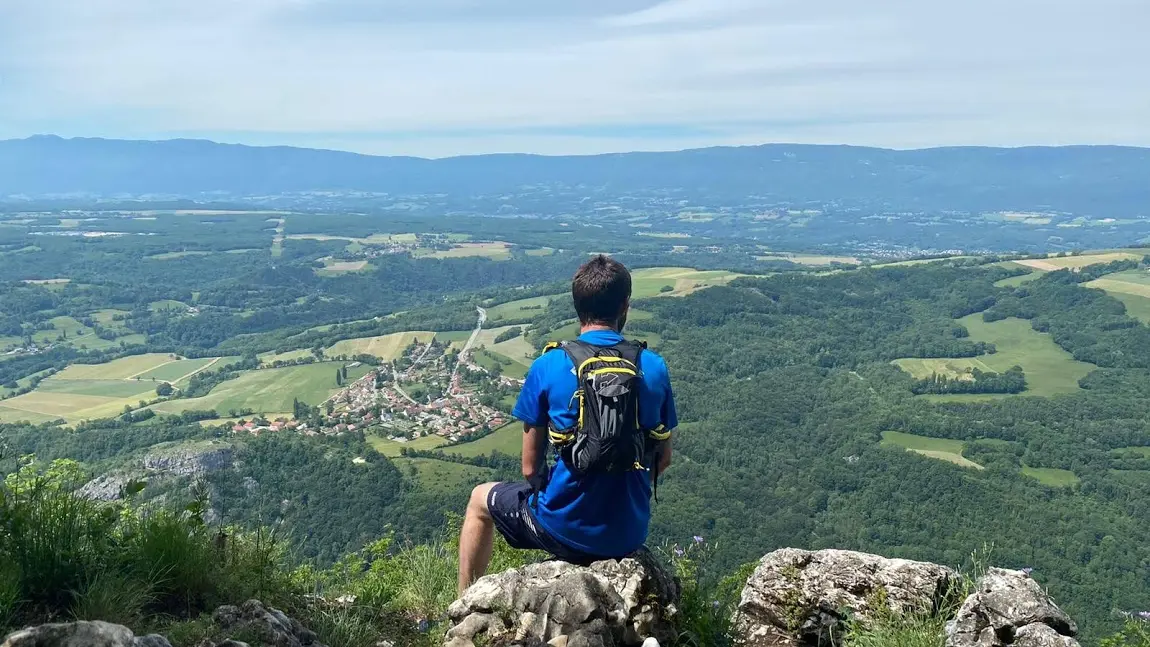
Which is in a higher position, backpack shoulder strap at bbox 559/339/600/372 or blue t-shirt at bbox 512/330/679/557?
backpack shoulder strap at bbox 559/339/600/372

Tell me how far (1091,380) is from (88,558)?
4231 inches

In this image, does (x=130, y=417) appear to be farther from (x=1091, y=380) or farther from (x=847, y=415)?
(x=1091, y=380)

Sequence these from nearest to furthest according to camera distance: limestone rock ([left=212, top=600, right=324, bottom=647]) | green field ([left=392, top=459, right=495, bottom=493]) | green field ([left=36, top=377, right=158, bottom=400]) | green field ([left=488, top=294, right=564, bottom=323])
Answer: limestone rock ([left=212, top=600, right=324, bottom=647])
green field ([left=392, top=459, right=495, bottom=493])
green field ([left=36, top=377, right=158, bottom=400])
green field ([left=488, top=294, right=564, bottom=323])

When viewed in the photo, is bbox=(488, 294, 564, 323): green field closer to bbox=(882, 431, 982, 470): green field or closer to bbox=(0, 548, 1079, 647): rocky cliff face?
bbox=(882, 431, 982, 470): green field

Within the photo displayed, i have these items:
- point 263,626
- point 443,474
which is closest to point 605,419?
point 263,626

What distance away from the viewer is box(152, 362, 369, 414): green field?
79.8 meters

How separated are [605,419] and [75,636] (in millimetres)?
2879

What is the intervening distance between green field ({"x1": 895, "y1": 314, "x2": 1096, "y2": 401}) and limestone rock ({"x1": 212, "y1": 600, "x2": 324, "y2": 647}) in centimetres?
9369

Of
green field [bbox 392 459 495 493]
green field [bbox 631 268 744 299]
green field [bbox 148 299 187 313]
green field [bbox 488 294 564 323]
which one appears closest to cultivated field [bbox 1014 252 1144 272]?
green field [bbox 631 268 744 299]

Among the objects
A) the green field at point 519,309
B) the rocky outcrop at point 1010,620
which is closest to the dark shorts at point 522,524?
the rocky outcrop at point 1010,620

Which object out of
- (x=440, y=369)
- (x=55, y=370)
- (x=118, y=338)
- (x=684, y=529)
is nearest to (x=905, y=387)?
(x=684, y=529)

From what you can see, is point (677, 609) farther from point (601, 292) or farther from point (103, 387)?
Result: point (103, 387)

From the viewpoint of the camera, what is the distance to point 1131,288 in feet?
367

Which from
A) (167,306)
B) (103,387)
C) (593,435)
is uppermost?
(593,435)
